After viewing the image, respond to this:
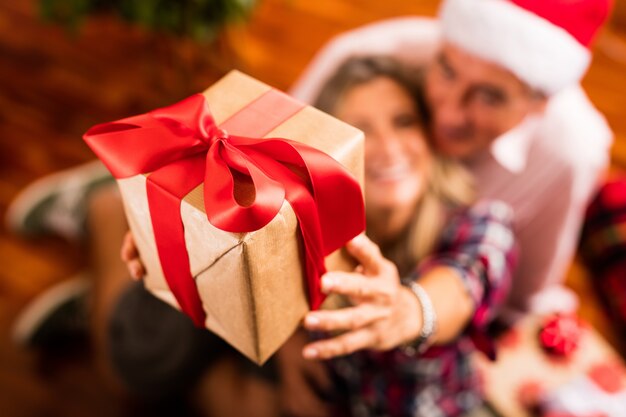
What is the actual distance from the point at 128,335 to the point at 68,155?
0.98 meters

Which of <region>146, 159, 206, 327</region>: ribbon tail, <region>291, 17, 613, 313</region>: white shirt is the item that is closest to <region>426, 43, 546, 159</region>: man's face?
<region>291, 17, 613, 313</region>: white shirt

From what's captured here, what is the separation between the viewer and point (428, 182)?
0.96 metres

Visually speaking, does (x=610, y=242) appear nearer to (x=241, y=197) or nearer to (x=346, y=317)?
(x=346, y=317)

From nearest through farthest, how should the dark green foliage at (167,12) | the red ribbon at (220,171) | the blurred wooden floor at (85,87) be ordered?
the red ribbon at (220,171) < the dark green foliage at (167,12) < the blurred wooden floor at (85,87)

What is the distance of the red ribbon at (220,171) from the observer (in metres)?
0.50

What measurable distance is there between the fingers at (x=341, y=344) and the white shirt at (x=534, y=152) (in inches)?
21.9

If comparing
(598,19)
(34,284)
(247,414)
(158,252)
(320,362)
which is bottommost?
(34,284)

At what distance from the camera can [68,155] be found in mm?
1901

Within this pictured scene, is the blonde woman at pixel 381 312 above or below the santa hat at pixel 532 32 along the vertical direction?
below

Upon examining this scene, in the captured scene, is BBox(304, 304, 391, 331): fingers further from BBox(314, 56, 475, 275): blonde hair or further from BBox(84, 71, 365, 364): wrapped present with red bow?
BBox(314, 56, 475, 275): blonde hair

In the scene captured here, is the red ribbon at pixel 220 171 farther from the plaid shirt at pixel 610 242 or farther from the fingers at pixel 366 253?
the plaid shirt at pixel 610 242

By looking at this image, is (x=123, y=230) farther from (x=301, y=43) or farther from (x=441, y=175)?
(x=301, y=43)

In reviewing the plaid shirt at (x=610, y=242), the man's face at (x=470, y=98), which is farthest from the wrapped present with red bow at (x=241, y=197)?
the plaid shirt at (x=610, y=242)

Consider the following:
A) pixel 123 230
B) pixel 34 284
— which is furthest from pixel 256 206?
pixel 34 284
